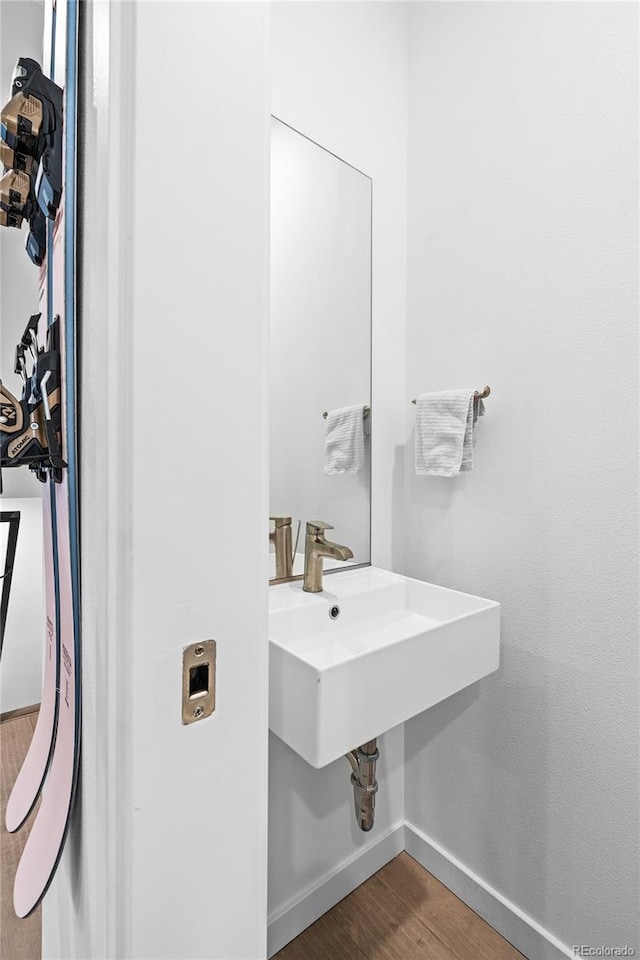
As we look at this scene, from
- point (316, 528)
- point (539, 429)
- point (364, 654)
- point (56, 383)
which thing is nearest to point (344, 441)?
point (316, 528)

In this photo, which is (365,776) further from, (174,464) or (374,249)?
(374,249)

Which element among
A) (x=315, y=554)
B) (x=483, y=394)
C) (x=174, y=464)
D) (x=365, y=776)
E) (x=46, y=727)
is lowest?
(x=365, y=776)

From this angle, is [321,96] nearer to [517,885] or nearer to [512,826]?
[512,826]

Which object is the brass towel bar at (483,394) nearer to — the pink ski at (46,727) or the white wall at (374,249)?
the white wall at (374,249)

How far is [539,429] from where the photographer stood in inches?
48.2

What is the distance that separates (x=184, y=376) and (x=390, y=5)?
1.74m

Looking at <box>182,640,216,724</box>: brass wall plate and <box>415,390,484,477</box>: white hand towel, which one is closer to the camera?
<box>182,640,216,724</box>: brass wall plate

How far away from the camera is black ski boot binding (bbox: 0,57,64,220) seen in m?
0.60

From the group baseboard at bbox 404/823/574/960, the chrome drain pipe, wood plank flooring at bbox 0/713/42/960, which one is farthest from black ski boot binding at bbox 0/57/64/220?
baseboard at bbox 404/823/574/960

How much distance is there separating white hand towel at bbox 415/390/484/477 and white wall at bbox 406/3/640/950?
0.07 metres

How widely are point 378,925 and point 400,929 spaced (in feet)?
0.20

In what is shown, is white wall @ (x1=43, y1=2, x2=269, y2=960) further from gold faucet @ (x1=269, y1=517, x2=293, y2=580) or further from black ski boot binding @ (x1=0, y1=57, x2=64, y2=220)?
gold faucet @ (x1=269, y1=517, x2=293, y2=580)

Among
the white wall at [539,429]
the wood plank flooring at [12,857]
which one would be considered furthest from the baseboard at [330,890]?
the wood plank flooring at [12,857]

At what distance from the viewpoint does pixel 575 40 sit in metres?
1.12
